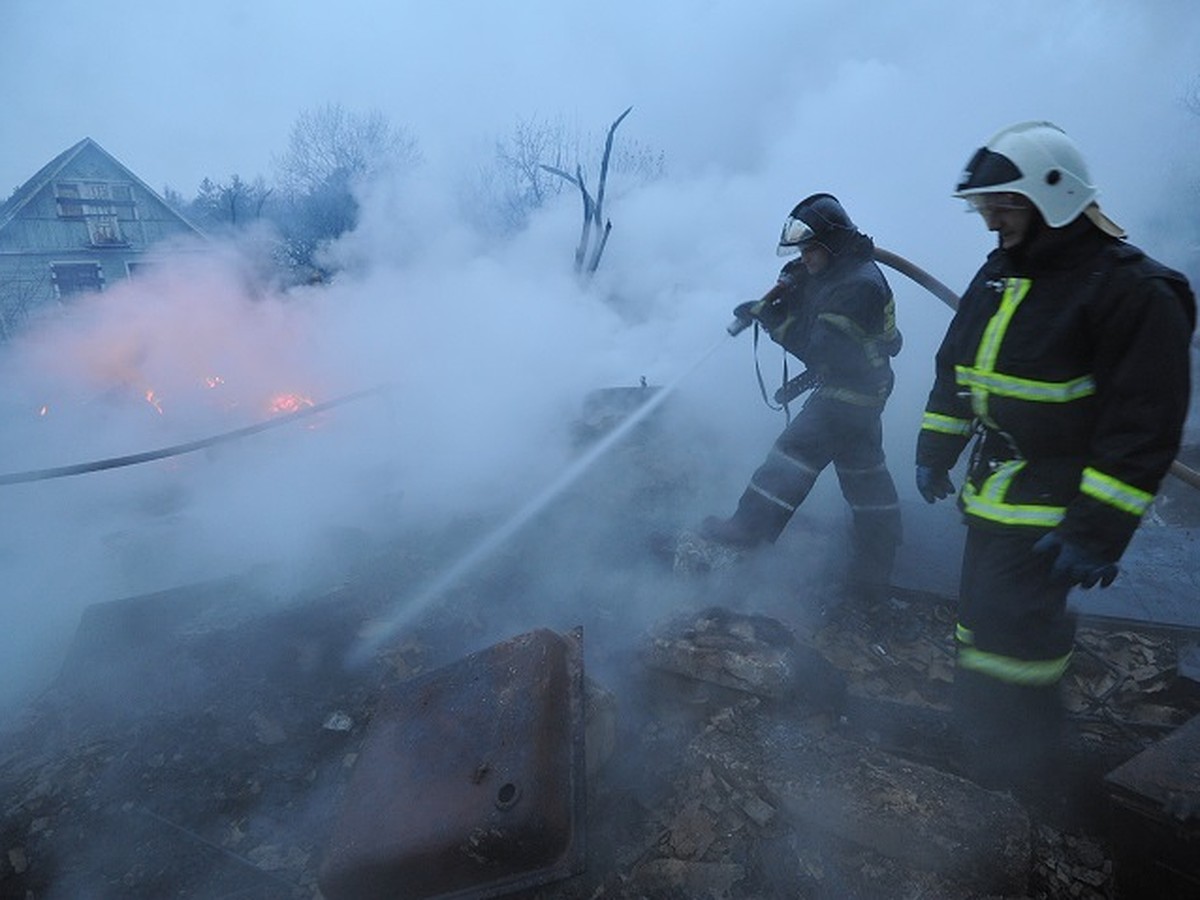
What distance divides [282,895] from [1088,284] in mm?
3494

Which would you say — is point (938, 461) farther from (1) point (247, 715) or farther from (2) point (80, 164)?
(2) point (80, 164)

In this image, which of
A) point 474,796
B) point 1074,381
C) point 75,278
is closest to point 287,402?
point 474,796

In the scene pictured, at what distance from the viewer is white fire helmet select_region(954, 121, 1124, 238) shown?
1.96 m

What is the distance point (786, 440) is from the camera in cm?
367

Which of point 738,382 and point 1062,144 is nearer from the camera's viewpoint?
point 1062,144

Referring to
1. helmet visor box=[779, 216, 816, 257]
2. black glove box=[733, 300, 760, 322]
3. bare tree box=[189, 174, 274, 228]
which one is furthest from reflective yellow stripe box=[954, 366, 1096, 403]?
bare tree box=[189, 174, 274, 228]

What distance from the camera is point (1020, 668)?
224 centimetres

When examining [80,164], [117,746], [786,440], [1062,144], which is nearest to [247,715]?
[117,746]

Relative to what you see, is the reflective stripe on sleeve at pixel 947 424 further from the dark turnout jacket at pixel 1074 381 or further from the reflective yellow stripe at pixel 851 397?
the reflective yellow stripe at pixel 851 397

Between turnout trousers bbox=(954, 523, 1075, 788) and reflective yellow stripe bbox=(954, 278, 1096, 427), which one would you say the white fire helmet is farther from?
turnout trousers bbox=(954, 523, 1075, 788)

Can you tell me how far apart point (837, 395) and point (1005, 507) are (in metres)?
1.50

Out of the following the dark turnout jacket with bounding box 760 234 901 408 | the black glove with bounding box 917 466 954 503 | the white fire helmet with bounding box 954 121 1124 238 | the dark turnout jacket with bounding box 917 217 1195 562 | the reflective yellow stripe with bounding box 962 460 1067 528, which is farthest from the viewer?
the dark turnout jacket with bounding box 760 234 901 408

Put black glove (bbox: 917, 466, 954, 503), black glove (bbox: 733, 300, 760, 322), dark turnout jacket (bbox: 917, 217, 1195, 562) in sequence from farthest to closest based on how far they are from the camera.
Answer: black glove (bbox: 733, 300, 760, 322) → black glove (bbox: 917, 466, 954, 503) → dark turnout jacket (bbox: 917, 217, 1195, 562)

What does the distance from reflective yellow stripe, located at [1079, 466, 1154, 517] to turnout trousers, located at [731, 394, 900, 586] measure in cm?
173
